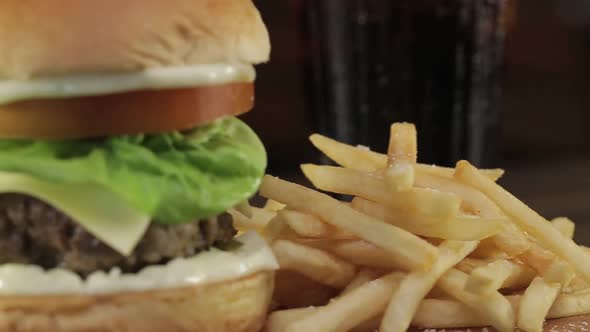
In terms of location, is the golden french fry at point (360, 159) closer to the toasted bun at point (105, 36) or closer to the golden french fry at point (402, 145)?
the golden french fry at point (402, 145)

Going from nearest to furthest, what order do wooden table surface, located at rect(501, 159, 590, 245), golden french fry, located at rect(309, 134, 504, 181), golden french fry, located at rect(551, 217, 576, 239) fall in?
golden french fry, located at rect(309, 134, 504, 181), golden french fry, located at rect(551, 217, 576, 239), wooden table surface, located at rect(501, 159, 590, 245)

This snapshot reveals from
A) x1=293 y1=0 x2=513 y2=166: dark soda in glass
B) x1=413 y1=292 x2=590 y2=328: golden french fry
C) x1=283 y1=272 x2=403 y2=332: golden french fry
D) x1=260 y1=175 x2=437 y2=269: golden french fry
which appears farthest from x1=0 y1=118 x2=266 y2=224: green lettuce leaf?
x1=293 y1=0 x2=513 y2=166: dark soda in glass

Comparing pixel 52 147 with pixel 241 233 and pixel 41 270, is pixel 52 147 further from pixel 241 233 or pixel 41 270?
pixel 241 233

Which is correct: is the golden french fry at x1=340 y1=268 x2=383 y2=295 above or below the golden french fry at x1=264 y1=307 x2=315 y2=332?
above

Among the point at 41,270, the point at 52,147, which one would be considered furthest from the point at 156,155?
the point at 41,270

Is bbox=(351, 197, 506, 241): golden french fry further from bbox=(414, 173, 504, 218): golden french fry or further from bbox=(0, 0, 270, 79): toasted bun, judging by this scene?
bbox=(0, 0, 270, 79): toasted bun

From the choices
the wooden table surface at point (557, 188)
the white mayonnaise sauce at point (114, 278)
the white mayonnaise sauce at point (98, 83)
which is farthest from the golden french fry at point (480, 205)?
the wooden table surface at point (557, 188)

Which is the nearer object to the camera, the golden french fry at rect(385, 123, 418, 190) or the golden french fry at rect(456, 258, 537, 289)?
the golden french fry at rect(385, 123, 418, 190)

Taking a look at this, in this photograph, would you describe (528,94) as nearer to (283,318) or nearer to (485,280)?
(485,280)
